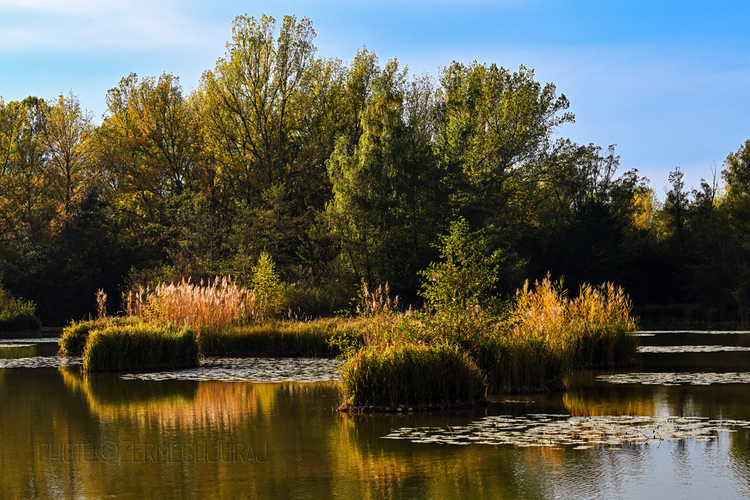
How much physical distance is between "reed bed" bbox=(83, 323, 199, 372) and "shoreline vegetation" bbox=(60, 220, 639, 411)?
24mm

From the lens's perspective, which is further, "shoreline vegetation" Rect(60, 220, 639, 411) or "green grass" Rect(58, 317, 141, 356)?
"green grass" Rect(58, 317, 141, 356)

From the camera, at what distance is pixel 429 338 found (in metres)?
13.3

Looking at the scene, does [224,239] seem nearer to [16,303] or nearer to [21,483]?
[16,303]

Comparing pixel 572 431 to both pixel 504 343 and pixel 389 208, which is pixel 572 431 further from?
pixel 389 208

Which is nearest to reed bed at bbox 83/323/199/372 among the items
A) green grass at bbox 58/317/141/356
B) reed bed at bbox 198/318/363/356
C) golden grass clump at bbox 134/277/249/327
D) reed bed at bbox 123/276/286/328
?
reed bed at bbox 123/276/286/328

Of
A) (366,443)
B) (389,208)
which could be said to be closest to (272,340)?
(366,443)

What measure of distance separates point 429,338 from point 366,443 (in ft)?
Result: 13.9

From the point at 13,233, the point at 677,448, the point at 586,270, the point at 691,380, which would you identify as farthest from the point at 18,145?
the point at 677,448

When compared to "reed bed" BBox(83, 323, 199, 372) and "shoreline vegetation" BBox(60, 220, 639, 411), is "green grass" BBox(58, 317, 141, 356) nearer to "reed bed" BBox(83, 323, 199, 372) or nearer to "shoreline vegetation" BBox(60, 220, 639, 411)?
"shoreline vegetation" BBox(60, 220, 639, 411)

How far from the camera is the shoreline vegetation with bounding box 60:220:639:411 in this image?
11.6 meters

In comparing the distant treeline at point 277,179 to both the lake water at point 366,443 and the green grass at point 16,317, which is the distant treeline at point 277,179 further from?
the lake water at point 366,443

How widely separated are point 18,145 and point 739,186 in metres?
44.0

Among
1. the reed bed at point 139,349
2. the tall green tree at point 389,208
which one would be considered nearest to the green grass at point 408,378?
the reed bed at point 139,349

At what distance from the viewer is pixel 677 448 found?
28.4ft
